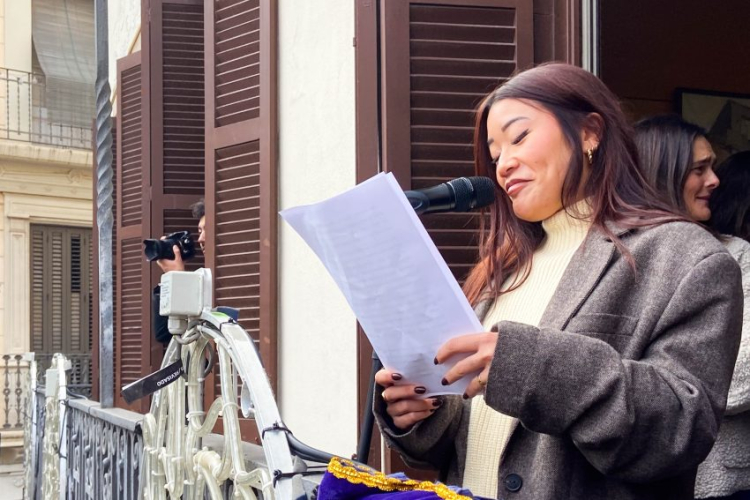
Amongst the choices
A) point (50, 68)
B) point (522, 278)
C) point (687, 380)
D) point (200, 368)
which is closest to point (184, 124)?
point (200, 368)

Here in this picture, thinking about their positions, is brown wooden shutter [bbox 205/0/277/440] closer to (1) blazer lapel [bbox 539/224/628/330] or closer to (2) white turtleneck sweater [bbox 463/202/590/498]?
(2) white turtleneck sweater [bbox 463/202/590/498]

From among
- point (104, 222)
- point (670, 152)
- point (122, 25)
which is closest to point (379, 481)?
point (670, 152)

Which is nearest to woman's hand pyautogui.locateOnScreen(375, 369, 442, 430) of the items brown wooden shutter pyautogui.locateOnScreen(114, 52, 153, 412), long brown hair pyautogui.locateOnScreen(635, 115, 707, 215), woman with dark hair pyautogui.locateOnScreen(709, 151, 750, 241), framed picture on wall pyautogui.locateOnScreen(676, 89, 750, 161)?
long brown hair pyautogui.locateOnScreen(635, 115, 707, 215)

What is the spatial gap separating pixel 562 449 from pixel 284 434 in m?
0.43

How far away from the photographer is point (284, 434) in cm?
157

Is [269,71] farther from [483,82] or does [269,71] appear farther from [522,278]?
[522,278]

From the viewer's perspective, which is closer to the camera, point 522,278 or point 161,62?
point 522,278

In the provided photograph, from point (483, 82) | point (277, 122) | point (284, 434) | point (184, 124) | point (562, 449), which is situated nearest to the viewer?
point (562, 449)

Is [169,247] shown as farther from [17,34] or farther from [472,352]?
[17,34]

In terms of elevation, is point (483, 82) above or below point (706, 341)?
above

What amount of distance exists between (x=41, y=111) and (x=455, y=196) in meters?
15.0

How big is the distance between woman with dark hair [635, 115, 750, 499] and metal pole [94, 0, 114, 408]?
237 centimetres

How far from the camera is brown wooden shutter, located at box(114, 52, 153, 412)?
650 centimetres

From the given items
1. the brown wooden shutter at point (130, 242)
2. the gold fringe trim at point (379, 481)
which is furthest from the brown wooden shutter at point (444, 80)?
the brown wooden shutter at point (130, 242)
